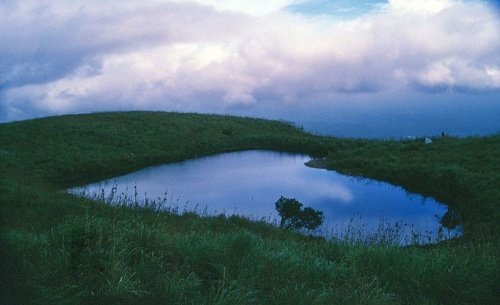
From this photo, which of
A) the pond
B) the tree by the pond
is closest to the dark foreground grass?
the tree by the pond

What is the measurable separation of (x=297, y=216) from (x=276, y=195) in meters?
8.61

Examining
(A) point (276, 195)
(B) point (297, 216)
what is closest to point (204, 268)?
(B) point (297, 216)

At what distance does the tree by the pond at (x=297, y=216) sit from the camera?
21453 millimetres

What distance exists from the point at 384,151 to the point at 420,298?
3550 cm

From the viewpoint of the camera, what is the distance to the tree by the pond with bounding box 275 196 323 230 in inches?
845

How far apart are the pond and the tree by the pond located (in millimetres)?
516

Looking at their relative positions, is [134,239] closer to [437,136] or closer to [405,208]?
[405,208]

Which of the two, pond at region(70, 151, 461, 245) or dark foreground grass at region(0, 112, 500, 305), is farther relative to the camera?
pond at region(70, 151, 461, 245)

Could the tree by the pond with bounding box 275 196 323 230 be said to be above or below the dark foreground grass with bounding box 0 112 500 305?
below

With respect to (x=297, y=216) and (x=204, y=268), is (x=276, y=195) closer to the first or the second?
(x=297, y=216)

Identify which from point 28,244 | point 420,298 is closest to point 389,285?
point 420,298

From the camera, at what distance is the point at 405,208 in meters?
27.0

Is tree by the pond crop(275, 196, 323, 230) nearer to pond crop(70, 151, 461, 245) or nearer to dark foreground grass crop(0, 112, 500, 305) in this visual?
pond crop(70, 151, 461, 245)

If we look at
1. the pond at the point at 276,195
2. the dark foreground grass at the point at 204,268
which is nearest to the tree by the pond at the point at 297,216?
the pond at the point at 276,195
